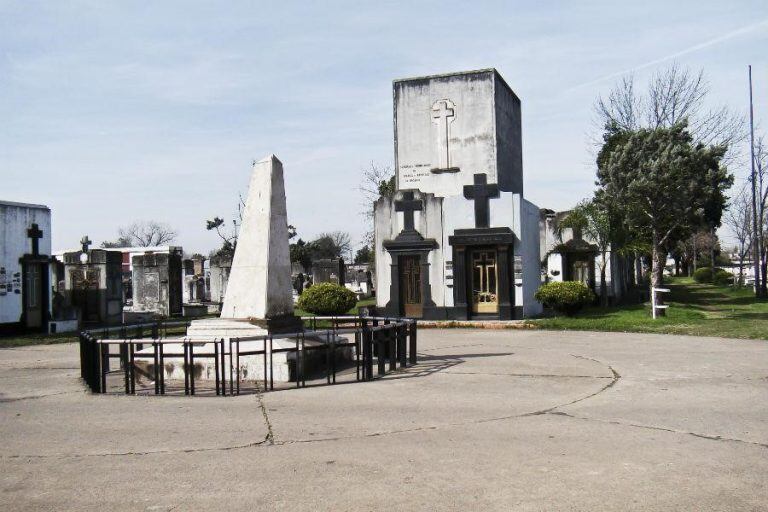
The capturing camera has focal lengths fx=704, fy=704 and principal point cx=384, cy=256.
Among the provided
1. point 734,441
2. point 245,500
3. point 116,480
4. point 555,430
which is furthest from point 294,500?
point 734,441

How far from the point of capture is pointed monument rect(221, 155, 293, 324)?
455 inches

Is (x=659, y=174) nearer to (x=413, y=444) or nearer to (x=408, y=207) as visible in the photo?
(x=408, y=207)

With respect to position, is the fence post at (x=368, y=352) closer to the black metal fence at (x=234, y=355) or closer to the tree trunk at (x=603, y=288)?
the black metal fence at (x=234, y=355)

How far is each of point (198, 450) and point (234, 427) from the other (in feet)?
3.05

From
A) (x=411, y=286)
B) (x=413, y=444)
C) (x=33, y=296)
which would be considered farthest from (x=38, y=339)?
(x=413, y=444)

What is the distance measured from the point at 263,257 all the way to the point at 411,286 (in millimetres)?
13140

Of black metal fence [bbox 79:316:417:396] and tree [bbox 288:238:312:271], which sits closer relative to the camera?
black metal fence [bbox 79:316:417:396]

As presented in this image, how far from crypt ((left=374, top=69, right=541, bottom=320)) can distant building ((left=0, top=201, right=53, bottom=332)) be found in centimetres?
1127

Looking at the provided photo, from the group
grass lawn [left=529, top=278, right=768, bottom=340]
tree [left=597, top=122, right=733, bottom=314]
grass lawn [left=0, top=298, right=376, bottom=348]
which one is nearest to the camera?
A: grass lawn [left=529, top=278, right=768, bottom=340]

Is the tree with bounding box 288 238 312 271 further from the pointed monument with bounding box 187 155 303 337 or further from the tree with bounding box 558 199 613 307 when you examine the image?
the pointed monument with bounding box 187 155 303 337

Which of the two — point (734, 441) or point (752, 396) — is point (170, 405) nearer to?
point (734, 441)

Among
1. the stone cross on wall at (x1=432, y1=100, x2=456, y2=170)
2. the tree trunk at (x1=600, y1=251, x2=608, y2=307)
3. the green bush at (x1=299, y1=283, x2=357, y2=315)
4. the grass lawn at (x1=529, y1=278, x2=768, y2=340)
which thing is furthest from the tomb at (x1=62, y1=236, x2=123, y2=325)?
the tree trunk at (x1=600, y1=251, x2=608, y2=307)

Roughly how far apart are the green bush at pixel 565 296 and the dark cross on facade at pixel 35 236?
55.1 ft

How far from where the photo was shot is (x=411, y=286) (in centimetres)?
2438
